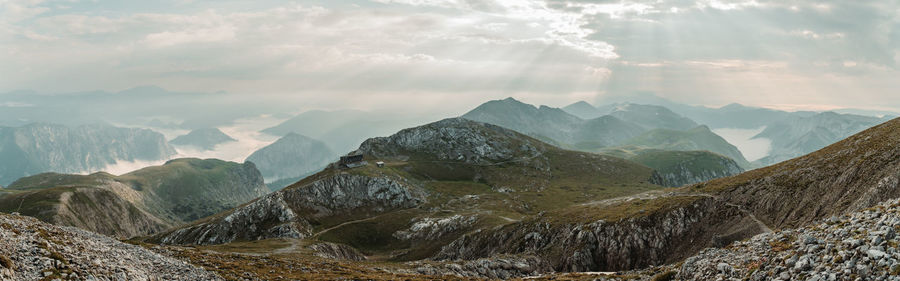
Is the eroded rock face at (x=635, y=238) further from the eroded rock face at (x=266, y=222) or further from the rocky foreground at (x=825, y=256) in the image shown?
the eroded rock face at (x=266, y=222)

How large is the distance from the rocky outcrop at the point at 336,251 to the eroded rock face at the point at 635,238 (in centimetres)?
5443

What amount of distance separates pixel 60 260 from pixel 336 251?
105 metres

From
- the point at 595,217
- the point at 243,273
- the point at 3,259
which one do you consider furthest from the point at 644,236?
the point at 3,259

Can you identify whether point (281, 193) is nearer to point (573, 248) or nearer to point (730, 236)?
point (573, 248)

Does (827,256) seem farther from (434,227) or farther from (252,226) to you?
(252,226)

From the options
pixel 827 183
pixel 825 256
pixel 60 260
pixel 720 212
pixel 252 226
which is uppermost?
pixel 825 256

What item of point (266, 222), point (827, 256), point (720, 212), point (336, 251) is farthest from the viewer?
point (266, 222)

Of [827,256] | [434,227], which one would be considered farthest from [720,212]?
[434,227]

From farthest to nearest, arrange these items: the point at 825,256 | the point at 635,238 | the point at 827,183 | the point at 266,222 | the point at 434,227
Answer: the point at 266,222 < the point at 434,227 < the point at 635,238 < the point at 827,183 < the point at 825,256

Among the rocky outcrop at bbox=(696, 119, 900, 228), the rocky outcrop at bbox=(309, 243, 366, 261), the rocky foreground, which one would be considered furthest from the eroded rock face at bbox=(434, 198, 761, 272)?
the rocky outcrop at bbox=(309, 243, 366, 261)

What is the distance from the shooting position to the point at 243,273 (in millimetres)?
52906

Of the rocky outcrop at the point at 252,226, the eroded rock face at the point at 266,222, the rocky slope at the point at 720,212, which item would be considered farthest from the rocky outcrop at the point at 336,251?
the rocky slope at the point at 720,212

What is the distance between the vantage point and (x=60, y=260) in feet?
98.8

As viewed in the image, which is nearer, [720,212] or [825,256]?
[825,256]
